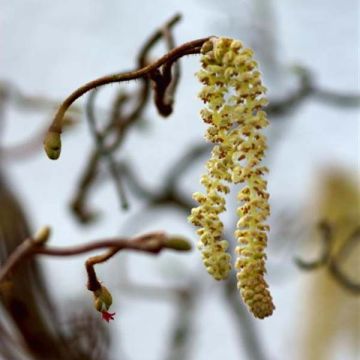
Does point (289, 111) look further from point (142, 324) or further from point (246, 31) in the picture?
point (142, 324)

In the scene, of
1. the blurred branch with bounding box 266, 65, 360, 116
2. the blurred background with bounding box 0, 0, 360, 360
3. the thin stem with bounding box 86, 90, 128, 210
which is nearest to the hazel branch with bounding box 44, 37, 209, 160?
the thin stem with bounding box 86, 90, 128, 210

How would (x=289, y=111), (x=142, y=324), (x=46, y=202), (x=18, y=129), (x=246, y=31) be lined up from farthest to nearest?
1. (x=142, y=324)
2. (x=46, y=202)
3. (x=18, y=129)
4. (x=246, y=31)
5. (x=289, y=111)

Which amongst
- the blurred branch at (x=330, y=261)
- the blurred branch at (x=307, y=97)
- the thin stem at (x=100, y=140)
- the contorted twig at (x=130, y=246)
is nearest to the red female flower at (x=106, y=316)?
the contorted twig at (x=130, y=246)

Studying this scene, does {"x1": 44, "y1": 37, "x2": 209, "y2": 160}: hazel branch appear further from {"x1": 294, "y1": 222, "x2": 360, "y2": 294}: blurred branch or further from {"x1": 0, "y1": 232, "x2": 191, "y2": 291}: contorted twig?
{"x1": 294, "y1": 222, "x2": 360, "y2": 294}: blurred branch

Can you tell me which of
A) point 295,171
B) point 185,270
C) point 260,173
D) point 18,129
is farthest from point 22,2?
point 260,173

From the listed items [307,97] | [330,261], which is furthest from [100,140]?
[307,97]

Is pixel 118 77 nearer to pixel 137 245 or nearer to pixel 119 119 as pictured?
pixel 137 245
